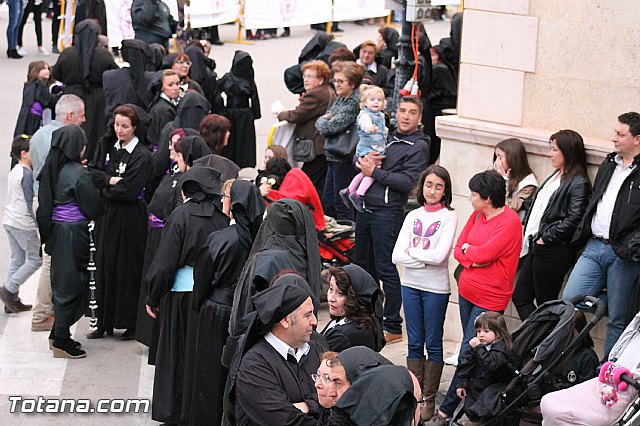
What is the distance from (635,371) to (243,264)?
2.72m

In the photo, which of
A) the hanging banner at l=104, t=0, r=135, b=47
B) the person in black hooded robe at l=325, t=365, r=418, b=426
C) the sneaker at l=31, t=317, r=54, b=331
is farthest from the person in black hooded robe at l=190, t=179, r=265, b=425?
the hanging banner at l=104, t=0, r=135, b=47

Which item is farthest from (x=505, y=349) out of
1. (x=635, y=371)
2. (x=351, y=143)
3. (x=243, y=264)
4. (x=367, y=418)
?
(x=351, y=143)

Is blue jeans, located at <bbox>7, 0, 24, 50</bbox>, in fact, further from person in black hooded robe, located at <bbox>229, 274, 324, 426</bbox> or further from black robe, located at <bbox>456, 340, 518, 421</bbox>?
person in black hooded robe, located at <bbox>229, 274, 324, 426</bbox>

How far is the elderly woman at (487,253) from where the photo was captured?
8492 mm

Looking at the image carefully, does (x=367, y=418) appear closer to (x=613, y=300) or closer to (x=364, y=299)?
(x=364, y=299)

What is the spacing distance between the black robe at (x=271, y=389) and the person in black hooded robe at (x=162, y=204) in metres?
3.45

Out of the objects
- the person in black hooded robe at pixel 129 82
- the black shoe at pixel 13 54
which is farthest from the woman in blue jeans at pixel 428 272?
the black shoe at pixel 13 54

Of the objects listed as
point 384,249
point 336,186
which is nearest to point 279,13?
point 336,186

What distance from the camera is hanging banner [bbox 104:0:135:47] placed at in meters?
20.7

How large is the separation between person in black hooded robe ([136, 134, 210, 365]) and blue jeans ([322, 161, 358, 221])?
1.99 meters

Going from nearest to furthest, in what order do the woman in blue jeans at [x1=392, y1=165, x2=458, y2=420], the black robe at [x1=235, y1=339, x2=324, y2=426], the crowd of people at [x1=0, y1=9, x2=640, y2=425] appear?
the black robe at [x1=235, y1=339, x2=324, y2=426] → the crowd of people at [x1=0, y1=9, x2=640, y2=425] → the woman in blue jeans at [x1=392, y1=165, x2=458, y2=420]

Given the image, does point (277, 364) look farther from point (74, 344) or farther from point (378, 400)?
point (74, 344)

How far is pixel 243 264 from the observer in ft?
27.1

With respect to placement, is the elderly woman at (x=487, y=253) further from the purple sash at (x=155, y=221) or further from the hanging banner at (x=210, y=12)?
the hanging banner at (x=210, y=12)
